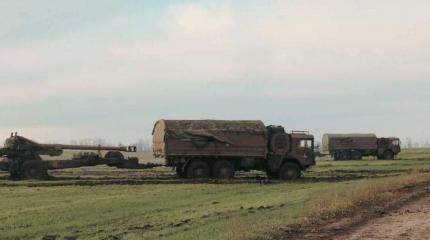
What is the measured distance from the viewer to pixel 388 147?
67.8 meters

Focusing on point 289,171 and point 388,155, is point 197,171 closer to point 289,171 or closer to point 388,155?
point 289,171

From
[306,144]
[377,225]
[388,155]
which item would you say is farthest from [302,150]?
[388,155]

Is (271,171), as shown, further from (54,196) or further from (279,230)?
(279,230)

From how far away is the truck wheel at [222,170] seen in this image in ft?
111

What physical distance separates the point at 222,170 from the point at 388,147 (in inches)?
1522

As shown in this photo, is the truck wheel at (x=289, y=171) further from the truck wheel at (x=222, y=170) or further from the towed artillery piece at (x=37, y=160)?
the towed artillery piece at (x=37, y=160)

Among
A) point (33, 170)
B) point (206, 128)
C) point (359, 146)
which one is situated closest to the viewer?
point (206, 128)

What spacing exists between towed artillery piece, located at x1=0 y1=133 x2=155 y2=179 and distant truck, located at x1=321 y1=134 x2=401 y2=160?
3810 centimetres

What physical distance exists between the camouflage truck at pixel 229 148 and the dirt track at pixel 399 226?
53.6 ft

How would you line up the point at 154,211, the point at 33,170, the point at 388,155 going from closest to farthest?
the point at 154,211, the point at 33,170, the point at 388,155

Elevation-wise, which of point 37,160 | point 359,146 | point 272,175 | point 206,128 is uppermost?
point 206,128

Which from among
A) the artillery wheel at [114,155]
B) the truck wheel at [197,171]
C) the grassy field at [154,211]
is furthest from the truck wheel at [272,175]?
the artillery wheel at [114,155]

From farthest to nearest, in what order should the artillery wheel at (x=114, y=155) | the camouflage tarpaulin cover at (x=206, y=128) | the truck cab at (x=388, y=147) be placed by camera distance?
the truck cab at (x=388, y=147)
the artillery wheel at (x=114, y=155)
the camouflage tarpaulin cover at (x=206, y=128)

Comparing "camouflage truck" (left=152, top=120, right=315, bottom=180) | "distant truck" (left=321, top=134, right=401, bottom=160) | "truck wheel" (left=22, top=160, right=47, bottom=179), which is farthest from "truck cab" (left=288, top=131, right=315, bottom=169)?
"distant truck" (left=321, top=134, right=401, bottom=160)
